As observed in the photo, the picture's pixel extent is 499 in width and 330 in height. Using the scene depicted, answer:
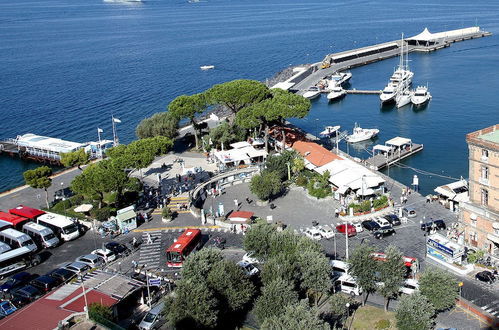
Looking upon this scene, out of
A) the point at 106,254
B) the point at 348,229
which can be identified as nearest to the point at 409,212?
the point at 348,229

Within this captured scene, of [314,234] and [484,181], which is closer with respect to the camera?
[484,181]

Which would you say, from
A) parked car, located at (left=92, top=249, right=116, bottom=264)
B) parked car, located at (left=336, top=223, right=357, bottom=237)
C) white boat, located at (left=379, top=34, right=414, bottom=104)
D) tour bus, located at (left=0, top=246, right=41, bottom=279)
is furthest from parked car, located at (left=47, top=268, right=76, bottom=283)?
white boat, located at (left=379, top=34, right=414, bottom=104)

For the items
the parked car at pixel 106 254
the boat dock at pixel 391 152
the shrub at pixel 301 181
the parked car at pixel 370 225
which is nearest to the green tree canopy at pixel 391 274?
the parked car at pixel 370 225

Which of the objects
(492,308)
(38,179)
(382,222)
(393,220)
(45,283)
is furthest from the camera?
(38,179)

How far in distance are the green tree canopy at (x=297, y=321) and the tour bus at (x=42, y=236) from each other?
89.6ft

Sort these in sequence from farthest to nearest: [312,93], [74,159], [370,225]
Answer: [312,93], [74,159], [370,225]

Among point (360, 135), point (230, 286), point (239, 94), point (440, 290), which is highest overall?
point (239, 94)

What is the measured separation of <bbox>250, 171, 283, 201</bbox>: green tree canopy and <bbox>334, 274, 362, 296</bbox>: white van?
17.0 meters

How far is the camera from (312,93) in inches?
4370

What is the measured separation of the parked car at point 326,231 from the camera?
160ft

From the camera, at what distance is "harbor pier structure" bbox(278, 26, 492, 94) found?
122688 mm

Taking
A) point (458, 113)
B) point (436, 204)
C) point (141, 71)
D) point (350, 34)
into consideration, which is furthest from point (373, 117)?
point (350, 34)

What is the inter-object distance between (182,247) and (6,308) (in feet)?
46.3

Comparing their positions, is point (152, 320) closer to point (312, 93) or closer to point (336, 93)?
point (336, 93)
